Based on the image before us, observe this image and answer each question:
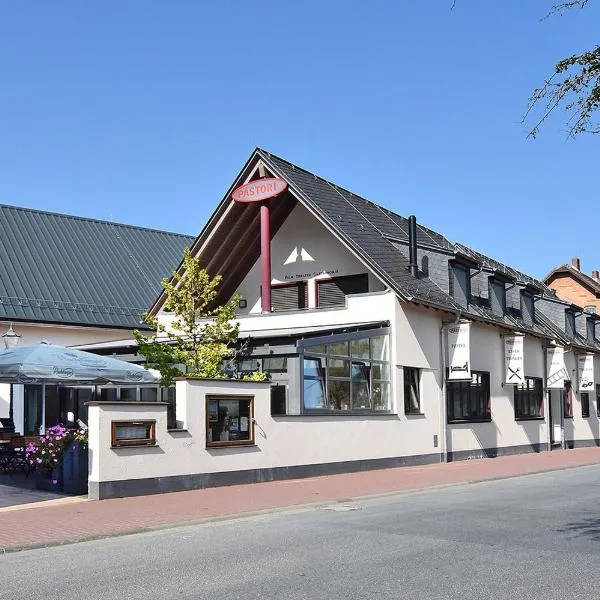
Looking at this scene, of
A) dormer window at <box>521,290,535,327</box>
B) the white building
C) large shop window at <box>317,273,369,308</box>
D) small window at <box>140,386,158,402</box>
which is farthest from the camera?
dormer window at <box>521,290,535,327</box>

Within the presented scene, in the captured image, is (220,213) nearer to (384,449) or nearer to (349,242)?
(349,242)

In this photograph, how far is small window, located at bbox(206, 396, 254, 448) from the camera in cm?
1688

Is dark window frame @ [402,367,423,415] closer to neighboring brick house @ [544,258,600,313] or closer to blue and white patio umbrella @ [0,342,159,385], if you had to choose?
blue and white patio umbrella @ [0,342,159,385]

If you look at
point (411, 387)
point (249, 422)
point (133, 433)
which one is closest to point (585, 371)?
point (411, 387)

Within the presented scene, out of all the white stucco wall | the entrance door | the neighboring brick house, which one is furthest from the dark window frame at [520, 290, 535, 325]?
the neighboring brick house

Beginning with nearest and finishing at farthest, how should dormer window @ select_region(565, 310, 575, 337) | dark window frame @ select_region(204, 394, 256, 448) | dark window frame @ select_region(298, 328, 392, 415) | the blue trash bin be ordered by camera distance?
1. the blue trash bin
2. dark window frame @ select_region(204, 394, 256, 448)
3. dark window frame @ select_region(298, 328, 392, 415)
4. dormer window @ select_region(565, 310, 575, 337)

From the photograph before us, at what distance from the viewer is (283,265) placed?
89.7 ft

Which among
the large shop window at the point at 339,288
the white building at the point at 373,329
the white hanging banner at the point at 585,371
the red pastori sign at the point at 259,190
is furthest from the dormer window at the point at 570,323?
the red pastori sign at the point at 259,190

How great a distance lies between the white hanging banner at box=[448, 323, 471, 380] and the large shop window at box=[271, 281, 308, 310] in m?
4.71

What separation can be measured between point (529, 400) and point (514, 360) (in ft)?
11.8

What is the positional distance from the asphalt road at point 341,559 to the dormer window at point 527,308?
743 inches

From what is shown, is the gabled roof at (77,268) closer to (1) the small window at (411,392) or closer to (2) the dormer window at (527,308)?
(1) the small window at (411,392)

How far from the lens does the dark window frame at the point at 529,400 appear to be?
29828 millimetres

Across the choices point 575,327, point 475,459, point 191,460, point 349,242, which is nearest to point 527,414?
point 475,459
